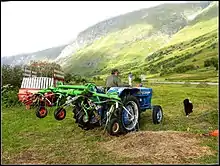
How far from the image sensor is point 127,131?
10.7m

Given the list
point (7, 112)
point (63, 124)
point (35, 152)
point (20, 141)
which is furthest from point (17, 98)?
point (35, 152)

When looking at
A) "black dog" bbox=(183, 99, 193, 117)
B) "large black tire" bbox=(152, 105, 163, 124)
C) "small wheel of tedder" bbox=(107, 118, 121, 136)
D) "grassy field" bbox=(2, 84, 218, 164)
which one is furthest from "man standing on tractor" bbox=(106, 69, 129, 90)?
"black dog" bbox=(183, 99, 193, 117)

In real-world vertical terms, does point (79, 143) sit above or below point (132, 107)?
below

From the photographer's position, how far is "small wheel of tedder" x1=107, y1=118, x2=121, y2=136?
991cm

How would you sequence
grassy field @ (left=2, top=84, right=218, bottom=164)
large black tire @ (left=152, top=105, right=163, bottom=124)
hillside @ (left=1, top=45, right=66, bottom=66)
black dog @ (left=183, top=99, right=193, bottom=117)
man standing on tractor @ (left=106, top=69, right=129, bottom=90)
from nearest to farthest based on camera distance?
grassy field @ (left=2, top=84, right=218, bottom=164)
hillside @ (left=1, top=45, right=66, bottom=66)
man standing on tractor @ (left=106, top=69, right=129, bottom=90)
large black tire @ (left=152, top=105, right=163, bottom=124)
black dog @ (left=183, top=99, right=193, bottom=117)

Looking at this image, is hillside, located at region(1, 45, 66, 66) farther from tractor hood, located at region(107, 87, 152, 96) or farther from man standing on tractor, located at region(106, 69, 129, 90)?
tractor hood, located at region(107, 87, 152, 96)

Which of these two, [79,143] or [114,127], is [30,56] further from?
[79,143]

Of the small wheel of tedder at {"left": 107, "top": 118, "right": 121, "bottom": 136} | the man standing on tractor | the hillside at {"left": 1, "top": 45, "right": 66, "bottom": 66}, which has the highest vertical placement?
the hillside at {"left": 1, "top": 45, "right": 66, "bottom": 66}

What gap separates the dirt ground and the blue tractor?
4.93 feet

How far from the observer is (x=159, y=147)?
8.08 metres

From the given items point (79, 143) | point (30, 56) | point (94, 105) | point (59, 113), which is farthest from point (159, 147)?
point (30, 56)

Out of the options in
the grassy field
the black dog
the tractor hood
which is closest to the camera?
the grassy field

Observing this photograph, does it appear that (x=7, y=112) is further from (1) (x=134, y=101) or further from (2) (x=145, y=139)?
(2) (x=145, y=139)

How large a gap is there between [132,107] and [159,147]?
382 cm
